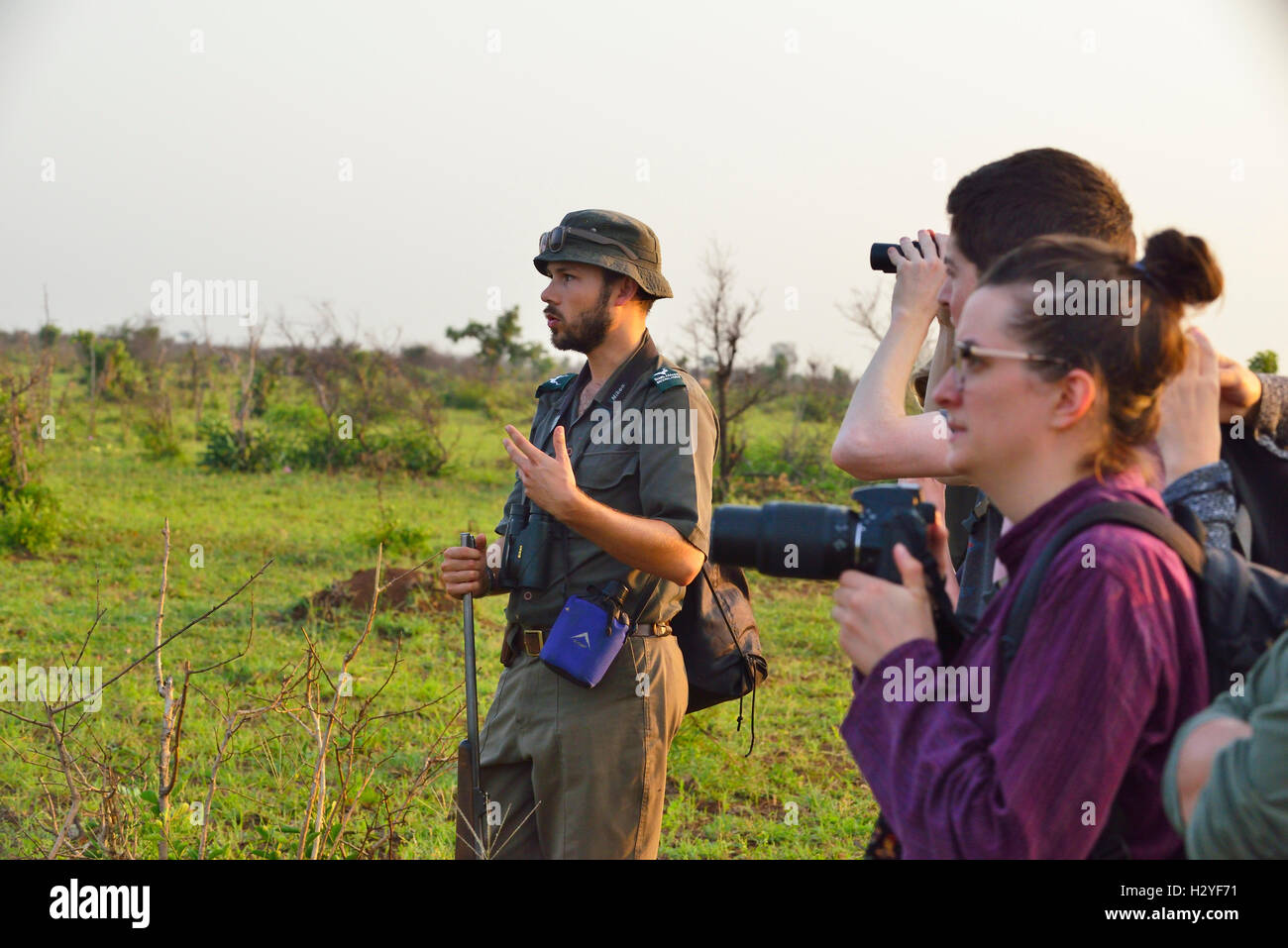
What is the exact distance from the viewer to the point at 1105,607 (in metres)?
1.21

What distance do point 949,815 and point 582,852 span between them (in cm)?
156

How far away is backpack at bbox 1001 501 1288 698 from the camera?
1.29 m

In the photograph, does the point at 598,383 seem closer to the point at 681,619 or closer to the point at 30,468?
the point at 681,619

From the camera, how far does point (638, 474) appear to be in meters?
2.82

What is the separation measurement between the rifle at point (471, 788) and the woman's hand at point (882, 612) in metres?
1.53

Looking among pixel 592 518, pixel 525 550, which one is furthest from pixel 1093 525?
pixel 525 550

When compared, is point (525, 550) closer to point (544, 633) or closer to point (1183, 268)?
point (544, 633)

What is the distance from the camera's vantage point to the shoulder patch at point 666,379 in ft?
9.25

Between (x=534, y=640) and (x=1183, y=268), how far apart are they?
5.96 feet

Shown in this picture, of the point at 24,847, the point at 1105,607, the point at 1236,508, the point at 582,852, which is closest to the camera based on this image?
the point at 1105,607

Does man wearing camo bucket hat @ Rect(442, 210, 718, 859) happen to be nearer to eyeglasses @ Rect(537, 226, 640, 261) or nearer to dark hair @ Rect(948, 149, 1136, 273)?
eyeglasses @ Rect(537, 226, 640, 261)
